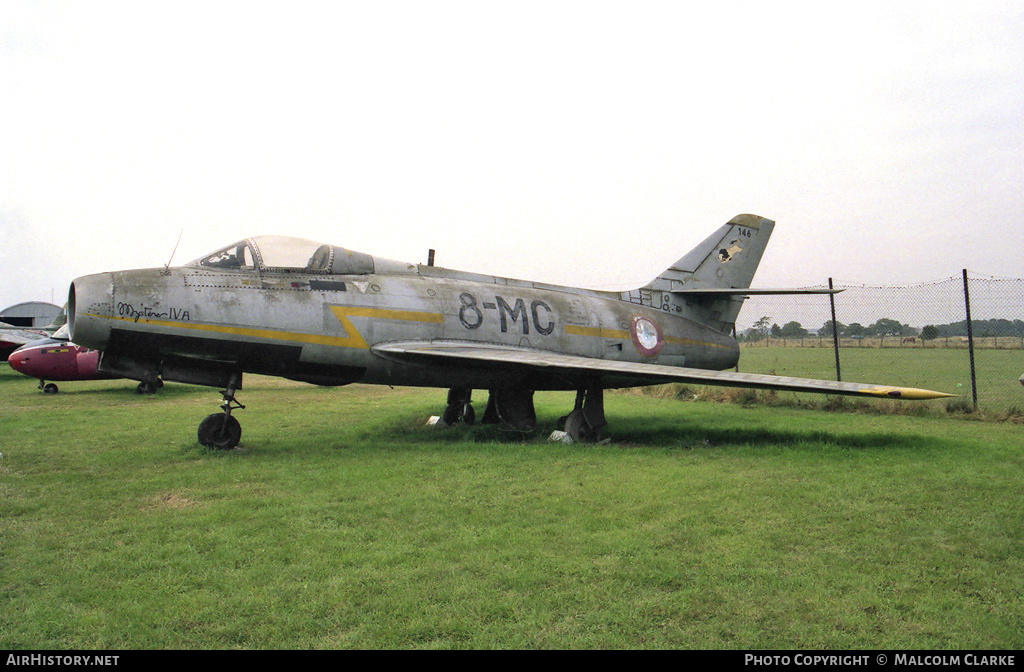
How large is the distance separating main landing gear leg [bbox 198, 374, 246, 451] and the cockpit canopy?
1.66 metres

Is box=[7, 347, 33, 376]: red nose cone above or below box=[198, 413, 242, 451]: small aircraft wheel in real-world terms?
above

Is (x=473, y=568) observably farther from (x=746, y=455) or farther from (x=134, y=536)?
(x=746, y=455)

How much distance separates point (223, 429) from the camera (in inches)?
349

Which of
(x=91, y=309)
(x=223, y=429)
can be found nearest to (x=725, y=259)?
(x=223, y=429)

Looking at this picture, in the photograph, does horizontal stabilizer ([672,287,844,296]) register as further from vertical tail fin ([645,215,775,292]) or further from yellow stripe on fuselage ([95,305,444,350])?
yellow stripe on fuselage ([95,305,444,350])

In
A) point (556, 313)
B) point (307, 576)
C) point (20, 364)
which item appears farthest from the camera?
point (20, 364)

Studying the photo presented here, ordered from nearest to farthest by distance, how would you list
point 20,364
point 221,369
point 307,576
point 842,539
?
point 307,576 → point 842,539 → point 221,369 → point 20,364

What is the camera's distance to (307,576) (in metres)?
4.17

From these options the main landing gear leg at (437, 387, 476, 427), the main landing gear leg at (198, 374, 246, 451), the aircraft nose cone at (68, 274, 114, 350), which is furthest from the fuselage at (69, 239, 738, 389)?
the main landing gear leg at (437, 387, 476, 427)

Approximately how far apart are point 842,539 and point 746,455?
355 centimetres

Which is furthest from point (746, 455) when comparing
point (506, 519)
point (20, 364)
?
point (20, 364)

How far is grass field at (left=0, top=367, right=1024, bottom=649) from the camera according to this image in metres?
3.43

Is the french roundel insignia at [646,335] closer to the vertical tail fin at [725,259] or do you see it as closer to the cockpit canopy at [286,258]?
the vertical tail fin at [725,259]

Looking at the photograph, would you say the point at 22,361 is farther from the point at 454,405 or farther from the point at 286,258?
the point at 454,405
